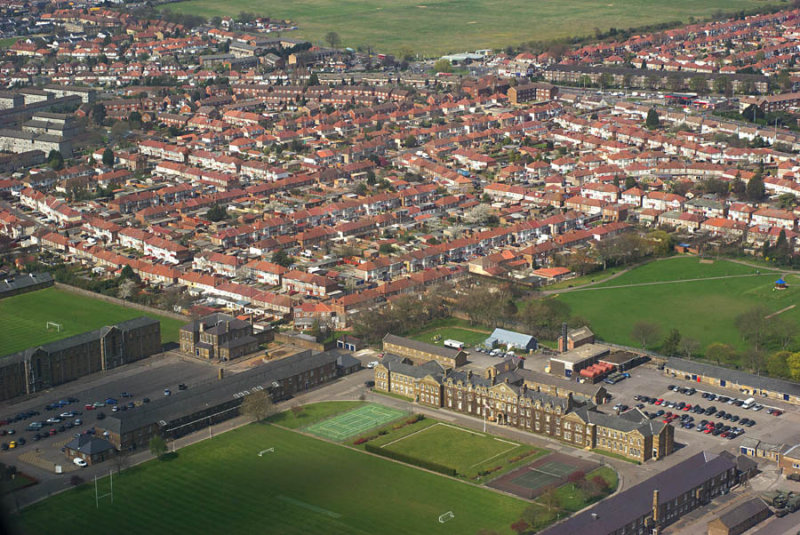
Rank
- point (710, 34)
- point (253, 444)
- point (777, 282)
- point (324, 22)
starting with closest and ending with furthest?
1. point (253, 444)
2. point (777, 282)
3. point (710, 34)
4. point (324, 22)

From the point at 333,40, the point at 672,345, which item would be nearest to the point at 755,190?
the point at 672,345

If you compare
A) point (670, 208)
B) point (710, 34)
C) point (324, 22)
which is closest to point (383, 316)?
point (670, 208)

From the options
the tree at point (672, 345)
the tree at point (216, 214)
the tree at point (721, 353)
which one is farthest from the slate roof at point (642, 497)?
the tree at point (216, 214)

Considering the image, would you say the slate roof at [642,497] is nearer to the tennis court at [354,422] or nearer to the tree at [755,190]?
the tennis court at [354,422]

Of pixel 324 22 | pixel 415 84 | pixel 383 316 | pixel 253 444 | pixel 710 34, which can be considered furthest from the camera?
pixel 324 22

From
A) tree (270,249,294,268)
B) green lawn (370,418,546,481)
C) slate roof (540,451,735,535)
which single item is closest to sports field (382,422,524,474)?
green lawn (370,418,546,481)

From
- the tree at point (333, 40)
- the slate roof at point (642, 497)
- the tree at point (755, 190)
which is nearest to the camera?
the slate roof at point (642, 497)

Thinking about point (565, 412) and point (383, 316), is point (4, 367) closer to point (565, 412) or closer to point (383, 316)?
point (383, 316)

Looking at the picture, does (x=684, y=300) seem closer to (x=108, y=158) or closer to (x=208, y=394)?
(x=208, y=394)
